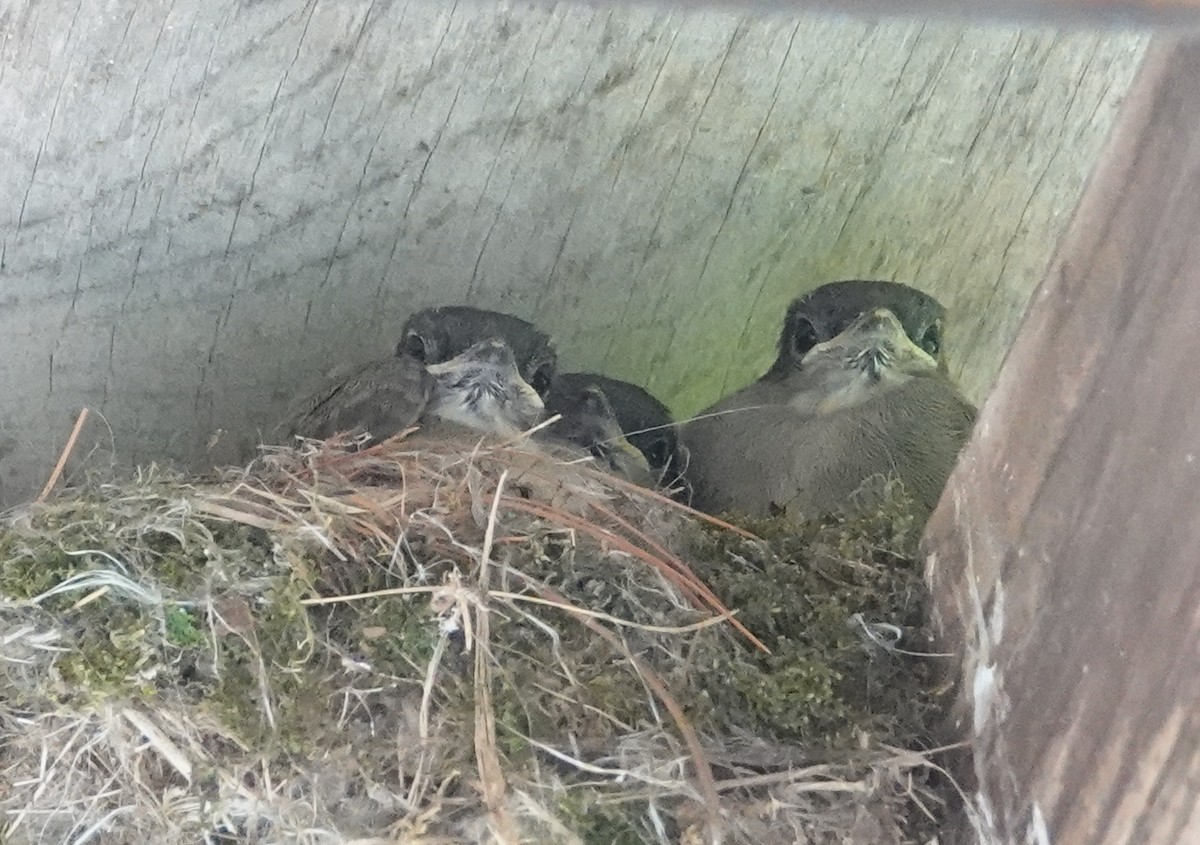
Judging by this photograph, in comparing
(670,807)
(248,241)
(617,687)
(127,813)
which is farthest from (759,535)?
(248,241)

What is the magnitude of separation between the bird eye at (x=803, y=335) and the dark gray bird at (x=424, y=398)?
49 cm

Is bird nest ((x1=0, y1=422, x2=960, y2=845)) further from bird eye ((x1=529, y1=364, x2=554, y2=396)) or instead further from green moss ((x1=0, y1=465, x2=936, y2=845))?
bird eye ((x1=529, y1=364, x2=554, y2=396))

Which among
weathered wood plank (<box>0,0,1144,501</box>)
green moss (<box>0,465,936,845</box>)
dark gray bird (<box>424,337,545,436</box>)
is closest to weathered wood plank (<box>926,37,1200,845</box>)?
green moss (<box>0,465,936,845</box>)

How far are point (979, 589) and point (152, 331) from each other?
53.3 inches

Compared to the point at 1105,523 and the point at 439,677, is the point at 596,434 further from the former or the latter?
the point at 1105,523

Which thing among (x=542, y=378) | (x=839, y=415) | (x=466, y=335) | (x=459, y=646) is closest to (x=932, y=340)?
(x=839, y=415)

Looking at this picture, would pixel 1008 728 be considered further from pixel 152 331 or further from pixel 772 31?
pixel 152 331

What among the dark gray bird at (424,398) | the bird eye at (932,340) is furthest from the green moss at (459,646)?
the bird eye at (932,340)

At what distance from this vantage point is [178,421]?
2168 millimetres

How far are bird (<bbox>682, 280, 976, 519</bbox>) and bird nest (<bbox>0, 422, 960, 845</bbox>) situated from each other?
624 millimetres

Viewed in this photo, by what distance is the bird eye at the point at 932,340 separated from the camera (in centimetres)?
227

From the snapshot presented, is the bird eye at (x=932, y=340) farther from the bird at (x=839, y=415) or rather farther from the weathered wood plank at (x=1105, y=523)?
the weathered wood plank at (x=1105, y=523)

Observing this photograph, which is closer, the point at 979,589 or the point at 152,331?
the point at 979,589

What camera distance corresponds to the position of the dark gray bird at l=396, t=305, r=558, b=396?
84.2 inches
